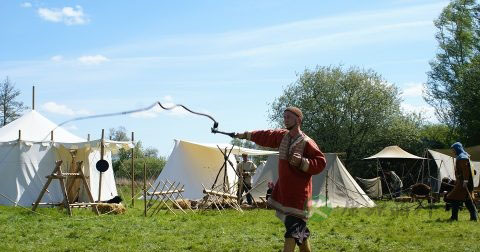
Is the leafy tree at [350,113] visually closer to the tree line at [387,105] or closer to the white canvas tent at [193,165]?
the tree line at [387,105]

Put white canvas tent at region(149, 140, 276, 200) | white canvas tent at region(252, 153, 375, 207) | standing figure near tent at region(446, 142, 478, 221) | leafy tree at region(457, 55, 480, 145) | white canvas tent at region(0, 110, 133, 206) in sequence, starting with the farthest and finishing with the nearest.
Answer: leafy tree at region(457, 55, 480, 145) → white canvas tent at region(149, 140, 276, 200) → white canvas tent at region(0, 110, 133, 206) → white canvas tent at region(252, 153, 375, 207) → standing figure near tent at region(446, 142, 478, 221)

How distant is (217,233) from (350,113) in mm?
26805

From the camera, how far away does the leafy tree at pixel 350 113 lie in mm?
33781

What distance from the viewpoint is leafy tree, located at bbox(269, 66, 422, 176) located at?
111 ft

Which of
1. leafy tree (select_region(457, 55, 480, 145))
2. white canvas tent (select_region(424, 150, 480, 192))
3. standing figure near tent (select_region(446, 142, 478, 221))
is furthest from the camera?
leafy tree (select_region(457, 55, 480, 145))

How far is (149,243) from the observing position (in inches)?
320

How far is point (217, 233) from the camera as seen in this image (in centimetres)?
921

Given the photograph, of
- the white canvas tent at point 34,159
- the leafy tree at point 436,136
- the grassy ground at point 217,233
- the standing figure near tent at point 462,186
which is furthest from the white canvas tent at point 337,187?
the leafy tree at point 436,136

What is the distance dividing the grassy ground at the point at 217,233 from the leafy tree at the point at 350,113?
21532 millimetres

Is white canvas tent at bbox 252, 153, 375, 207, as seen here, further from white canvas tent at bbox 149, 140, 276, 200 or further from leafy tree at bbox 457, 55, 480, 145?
leafy tree at bbox 457, 55, 480, 145

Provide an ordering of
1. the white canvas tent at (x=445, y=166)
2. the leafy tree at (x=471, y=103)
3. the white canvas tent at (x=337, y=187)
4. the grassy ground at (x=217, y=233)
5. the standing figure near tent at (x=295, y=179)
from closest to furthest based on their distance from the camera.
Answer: the standing figure near tent at (x=295, y=179) < the grassy ground at (x=217, y=233) < the white canvas tent at (x=337, y=187) < the white canvas tent at (x=445, y=166) < the leafy tree at (x=471, y=103)

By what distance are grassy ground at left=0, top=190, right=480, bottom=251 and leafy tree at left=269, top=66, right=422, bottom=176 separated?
21532mm

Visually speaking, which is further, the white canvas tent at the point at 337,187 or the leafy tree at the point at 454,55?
the leafy tree at the point at 454,55

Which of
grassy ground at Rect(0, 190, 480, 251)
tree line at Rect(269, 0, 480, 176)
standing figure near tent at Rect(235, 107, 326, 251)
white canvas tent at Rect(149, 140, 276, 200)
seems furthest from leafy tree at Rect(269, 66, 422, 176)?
standing figure near tent at Rect(235, 107, 326, 251)
